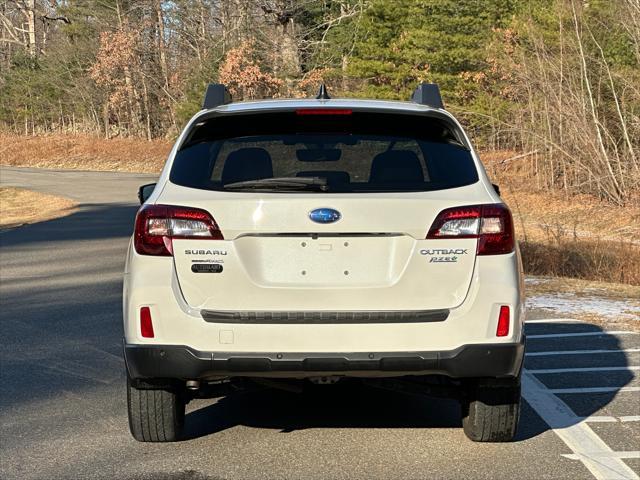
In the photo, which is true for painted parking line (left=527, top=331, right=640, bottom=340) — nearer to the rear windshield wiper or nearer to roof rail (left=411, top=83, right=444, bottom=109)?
roof rail (left=411, top=83, right=444, bottom=109)

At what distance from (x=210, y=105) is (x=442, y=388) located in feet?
6.35

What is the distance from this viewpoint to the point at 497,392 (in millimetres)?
5570

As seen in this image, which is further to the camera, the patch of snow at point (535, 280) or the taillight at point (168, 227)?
the patch of snow at point (535, 280)

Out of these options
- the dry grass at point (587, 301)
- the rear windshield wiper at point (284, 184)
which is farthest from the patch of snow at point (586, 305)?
the rear windshield wiper at point (284, 184)

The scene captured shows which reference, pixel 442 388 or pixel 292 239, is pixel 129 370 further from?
pixel 442 388

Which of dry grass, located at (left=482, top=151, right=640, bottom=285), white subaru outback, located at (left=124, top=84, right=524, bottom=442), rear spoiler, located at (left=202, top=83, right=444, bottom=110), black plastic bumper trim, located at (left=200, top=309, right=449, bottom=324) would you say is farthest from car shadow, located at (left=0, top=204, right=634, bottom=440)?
dry grass, located at (left=482, top=151, right=640, bottom=285)

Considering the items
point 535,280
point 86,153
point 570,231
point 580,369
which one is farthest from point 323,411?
point 86,153

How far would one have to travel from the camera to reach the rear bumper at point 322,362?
5.02 m

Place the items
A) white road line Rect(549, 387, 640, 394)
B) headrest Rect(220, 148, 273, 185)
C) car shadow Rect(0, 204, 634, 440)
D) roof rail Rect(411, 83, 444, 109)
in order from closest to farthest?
headrest Rect(220, 148, 273, 185) → roof rail Rect(411, 83, 444, 109) → car shadow Rect(0, 204, 634, 440) → white road line Rect(549, 387, 640, 394)

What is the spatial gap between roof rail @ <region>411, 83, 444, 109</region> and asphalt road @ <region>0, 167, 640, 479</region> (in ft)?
5.84

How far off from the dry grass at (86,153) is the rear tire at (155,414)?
47.7 m

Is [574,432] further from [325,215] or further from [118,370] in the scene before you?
[118,370]

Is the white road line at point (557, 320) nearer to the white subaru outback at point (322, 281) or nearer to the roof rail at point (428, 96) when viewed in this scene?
the roof rail at point (428, 96)

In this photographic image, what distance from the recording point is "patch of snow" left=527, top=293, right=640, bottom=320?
10.7 metres
